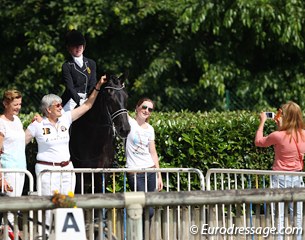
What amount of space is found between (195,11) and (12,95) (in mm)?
7718

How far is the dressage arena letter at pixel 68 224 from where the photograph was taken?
7680 millimetres

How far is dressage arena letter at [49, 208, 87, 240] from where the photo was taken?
7.68 metres

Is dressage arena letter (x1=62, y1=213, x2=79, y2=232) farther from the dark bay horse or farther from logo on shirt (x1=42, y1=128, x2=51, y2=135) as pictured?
the dark bay horse

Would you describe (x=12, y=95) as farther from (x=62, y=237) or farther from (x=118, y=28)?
(x=118, y=28)

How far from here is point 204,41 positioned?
20312mm

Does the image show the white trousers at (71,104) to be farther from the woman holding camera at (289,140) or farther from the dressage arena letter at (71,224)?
the dressage arena letter at (71,224)

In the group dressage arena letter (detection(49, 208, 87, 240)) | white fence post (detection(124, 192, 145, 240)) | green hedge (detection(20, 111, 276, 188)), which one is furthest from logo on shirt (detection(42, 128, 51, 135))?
dressage arena letter (detection(49, 208, 87, 240))

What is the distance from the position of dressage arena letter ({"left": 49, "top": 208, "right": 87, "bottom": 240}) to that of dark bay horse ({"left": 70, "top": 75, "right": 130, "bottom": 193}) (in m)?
4.35

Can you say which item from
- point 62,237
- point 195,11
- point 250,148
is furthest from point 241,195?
point 195,11

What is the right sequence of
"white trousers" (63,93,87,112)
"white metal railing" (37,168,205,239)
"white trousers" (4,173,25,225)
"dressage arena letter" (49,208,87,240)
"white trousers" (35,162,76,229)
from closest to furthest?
"dressage arena letter" (49,208,87,240)
"white metal railing" (37,168,205,239)
"white trousers" (35,162,76,229)
"white trousers" (4,173,25,225)
"white trousers" (63,93,87,112)

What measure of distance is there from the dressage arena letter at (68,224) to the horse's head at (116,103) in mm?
4355

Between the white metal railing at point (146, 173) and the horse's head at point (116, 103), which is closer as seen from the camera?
the white metal railing at point (146, 173)

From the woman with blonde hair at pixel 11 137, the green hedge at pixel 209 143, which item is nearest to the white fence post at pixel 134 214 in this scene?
the woman with blonde hair at pixel 11 137

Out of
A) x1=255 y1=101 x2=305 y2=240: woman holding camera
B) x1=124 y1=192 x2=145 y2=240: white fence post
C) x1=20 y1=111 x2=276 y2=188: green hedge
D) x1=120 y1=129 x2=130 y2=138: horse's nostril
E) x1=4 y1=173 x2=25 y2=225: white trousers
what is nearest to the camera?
x1=124 y1=192 x2=145 y2=240: white fence post
